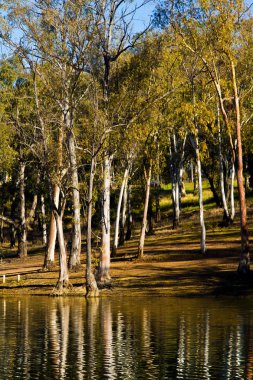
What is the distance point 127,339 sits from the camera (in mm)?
30953

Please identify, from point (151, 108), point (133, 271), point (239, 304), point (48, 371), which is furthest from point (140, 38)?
point (48, 371)

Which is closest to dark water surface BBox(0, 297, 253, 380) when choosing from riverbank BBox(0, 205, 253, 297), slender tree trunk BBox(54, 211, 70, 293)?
riverbank BBox(0, 205, 253, 297)

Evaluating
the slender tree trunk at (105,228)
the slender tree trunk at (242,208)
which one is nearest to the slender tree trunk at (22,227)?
the slender tree trunk at (105,228)

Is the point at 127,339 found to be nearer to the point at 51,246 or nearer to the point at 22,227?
the point at 51,246

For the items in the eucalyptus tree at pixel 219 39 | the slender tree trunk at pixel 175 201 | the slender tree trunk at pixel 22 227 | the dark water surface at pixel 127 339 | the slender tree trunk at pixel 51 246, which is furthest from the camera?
the slender tree trunk at pixel 175 201

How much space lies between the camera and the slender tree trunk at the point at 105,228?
51.4 meters

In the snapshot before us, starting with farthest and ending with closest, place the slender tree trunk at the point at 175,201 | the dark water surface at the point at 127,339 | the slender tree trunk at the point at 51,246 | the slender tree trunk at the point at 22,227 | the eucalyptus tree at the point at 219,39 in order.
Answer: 1. the slender tree trunk at the point at 175,201
2. the slender tree trunk at the point at 22,227
3. the slender tree trunk at the point at 51,246
4. the eucalyptus tree at the point at 219,39
5. the dark water surface at the point at 127,339

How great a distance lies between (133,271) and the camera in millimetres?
56156

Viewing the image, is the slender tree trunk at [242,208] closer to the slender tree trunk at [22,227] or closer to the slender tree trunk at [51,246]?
the slender tree trunk at [51,246]

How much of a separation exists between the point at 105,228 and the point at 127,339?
817 inches

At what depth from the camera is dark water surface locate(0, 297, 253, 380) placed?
2400 cm

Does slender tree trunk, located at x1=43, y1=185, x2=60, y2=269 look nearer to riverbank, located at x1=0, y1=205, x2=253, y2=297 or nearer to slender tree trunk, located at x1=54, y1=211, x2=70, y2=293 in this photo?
riverbank, located at x1=0, y1=205, x2=253, y2=297

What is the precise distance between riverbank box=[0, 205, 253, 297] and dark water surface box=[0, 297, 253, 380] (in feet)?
11.9

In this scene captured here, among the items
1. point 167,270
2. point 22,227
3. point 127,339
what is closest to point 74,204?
point 167,270
